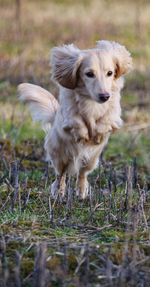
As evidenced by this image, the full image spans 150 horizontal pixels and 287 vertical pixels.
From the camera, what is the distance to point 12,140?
8.63 metres

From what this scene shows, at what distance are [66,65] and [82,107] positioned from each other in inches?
15.5

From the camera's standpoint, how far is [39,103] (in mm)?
7129

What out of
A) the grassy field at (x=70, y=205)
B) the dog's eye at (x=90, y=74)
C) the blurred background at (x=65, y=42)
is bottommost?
the grassy field at (x=70, y=205)

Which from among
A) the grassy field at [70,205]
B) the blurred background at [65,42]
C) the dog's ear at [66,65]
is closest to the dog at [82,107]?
the dog's ear at [66,65]

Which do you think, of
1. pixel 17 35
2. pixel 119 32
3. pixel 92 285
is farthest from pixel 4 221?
pixel 119 32

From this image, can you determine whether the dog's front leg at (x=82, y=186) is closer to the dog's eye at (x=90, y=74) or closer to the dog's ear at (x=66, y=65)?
the dog's ear at (x=66, y=65)

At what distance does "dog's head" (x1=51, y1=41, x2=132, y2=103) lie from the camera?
6160mm

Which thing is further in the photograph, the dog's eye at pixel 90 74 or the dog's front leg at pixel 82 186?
the dog's front leg at pixel 82 186

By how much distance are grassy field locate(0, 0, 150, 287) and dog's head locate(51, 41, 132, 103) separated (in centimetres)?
70

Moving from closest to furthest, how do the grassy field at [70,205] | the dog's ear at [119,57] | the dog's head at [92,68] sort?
the grassy field at [70,205] → the dog's head at [92,68] → the dog's ear at [119,57]

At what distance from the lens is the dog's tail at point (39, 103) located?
7055 mm

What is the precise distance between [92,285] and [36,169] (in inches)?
133

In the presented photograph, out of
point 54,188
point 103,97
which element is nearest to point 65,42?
point 54,188

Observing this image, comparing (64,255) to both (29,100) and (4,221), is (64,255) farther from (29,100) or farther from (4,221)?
(29,100)
